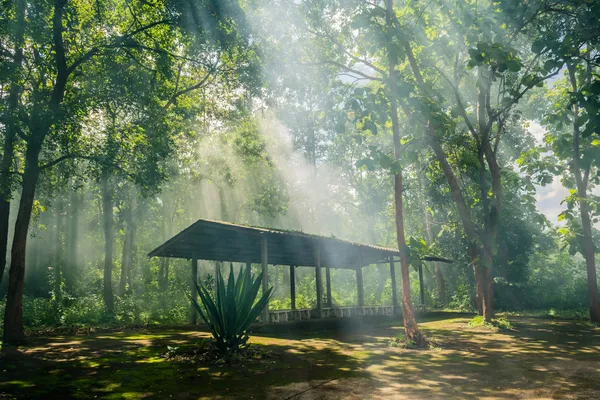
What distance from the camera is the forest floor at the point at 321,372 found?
16.1 ft

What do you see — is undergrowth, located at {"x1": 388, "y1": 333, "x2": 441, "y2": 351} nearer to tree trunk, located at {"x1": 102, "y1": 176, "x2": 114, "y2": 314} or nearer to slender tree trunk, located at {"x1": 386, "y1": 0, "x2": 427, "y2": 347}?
slender tree trunk, located at {"x1": 386, "y1": 0, "x2": 427, "y2": 347}

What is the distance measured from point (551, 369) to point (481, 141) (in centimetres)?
833

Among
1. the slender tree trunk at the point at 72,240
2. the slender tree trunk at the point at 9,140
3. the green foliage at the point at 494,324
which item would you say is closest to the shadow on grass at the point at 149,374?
the slender tree trunk at the point at 9,140

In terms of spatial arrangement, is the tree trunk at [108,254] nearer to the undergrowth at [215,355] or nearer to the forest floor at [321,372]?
the forest floor at [321,372]

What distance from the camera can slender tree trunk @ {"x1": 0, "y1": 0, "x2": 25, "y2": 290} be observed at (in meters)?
10.1

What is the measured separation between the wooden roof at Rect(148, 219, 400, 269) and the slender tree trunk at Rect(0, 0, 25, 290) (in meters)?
4.17

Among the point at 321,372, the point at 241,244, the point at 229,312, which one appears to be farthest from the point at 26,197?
the point at 321,372

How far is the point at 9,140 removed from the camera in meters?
12.9

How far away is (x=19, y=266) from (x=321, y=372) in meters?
8.81

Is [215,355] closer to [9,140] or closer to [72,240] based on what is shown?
[9,140]

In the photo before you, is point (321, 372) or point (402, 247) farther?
point (402, 247)

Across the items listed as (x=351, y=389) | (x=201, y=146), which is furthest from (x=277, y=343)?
(x=201, y=146)

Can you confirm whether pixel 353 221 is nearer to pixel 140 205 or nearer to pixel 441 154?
pixel 140 205

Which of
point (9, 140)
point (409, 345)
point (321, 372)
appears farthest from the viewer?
point (9, 140)
